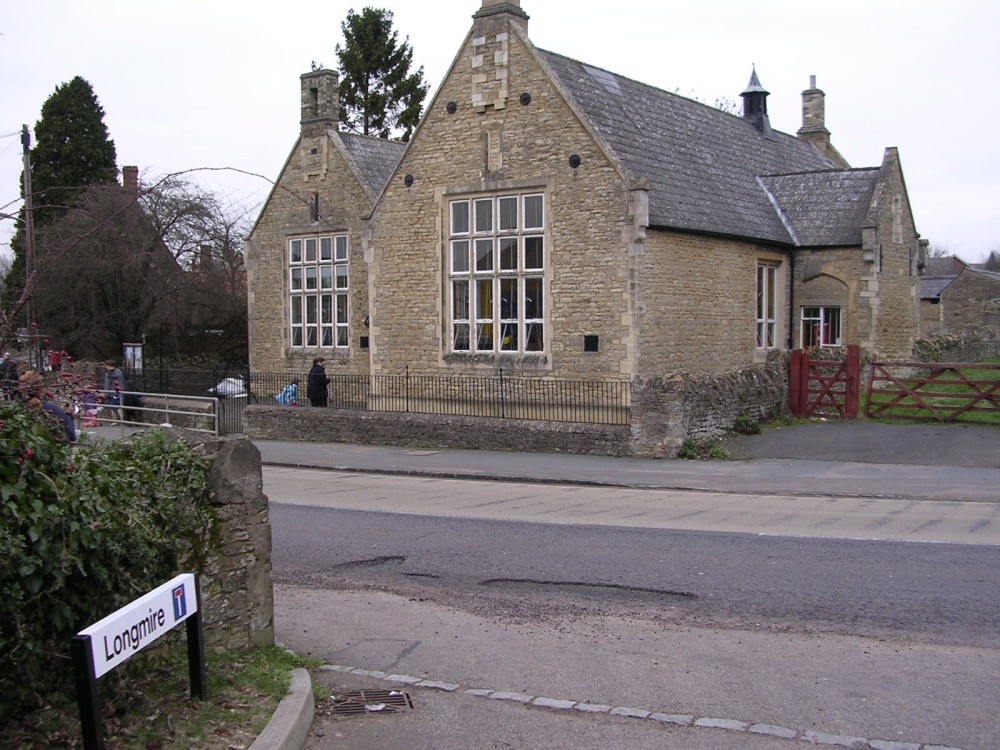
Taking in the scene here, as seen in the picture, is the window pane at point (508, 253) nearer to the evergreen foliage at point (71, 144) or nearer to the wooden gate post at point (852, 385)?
the wooden gate post at point (852, 385)

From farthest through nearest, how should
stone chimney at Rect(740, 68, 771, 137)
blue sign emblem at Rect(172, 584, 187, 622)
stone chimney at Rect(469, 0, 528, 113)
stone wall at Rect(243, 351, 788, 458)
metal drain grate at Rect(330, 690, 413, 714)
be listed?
stone chimney at Rect(740, 68, 771, 137)
stone chimney at Rect(469, 0, 528, 113)
stone wall at Rect(243, 351, 788, 458)
metal drain grate at Rect(330, 690, 413, 714)
blue sign emblem at Rect(172, 584, 187, 622)

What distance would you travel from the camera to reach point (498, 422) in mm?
20609

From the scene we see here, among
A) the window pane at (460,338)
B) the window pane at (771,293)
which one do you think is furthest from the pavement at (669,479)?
the window pane at (771,293)

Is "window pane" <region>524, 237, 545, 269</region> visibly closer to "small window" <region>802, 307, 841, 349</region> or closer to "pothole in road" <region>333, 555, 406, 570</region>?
"small window" <region>802, 307, 841, 349</region>

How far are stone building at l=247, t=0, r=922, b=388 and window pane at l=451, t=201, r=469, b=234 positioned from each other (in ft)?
0.33

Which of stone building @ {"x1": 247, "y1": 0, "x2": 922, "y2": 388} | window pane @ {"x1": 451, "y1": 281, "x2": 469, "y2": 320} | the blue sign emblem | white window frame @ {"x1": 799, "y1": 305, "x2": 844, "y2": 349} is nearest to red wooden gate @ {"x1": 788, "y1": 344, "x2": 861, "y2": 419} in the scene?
stone building @ {"x1": 247, "y1": 0, "x2": 922, "y2": 388}

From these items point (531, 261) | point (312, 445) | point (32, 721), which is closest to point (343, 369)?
point (312, 445)

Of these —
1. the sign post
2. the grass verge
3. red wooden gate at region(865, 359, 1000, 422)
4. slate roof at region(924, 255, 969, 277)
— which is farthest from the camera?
slate roof at region(924, 255, 969, 277)

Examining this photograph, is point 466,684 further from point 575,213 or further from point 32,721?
point 575,213

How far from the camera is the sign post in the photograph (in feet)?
14.2

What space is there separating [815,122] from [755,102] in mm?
4921

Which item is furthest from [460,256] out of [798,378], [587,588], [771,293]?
[587,588]

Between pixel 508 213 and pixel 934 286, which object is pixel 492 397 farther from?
pixel 934 286

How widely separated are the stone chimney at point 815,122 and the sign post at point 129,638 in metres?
38.4
